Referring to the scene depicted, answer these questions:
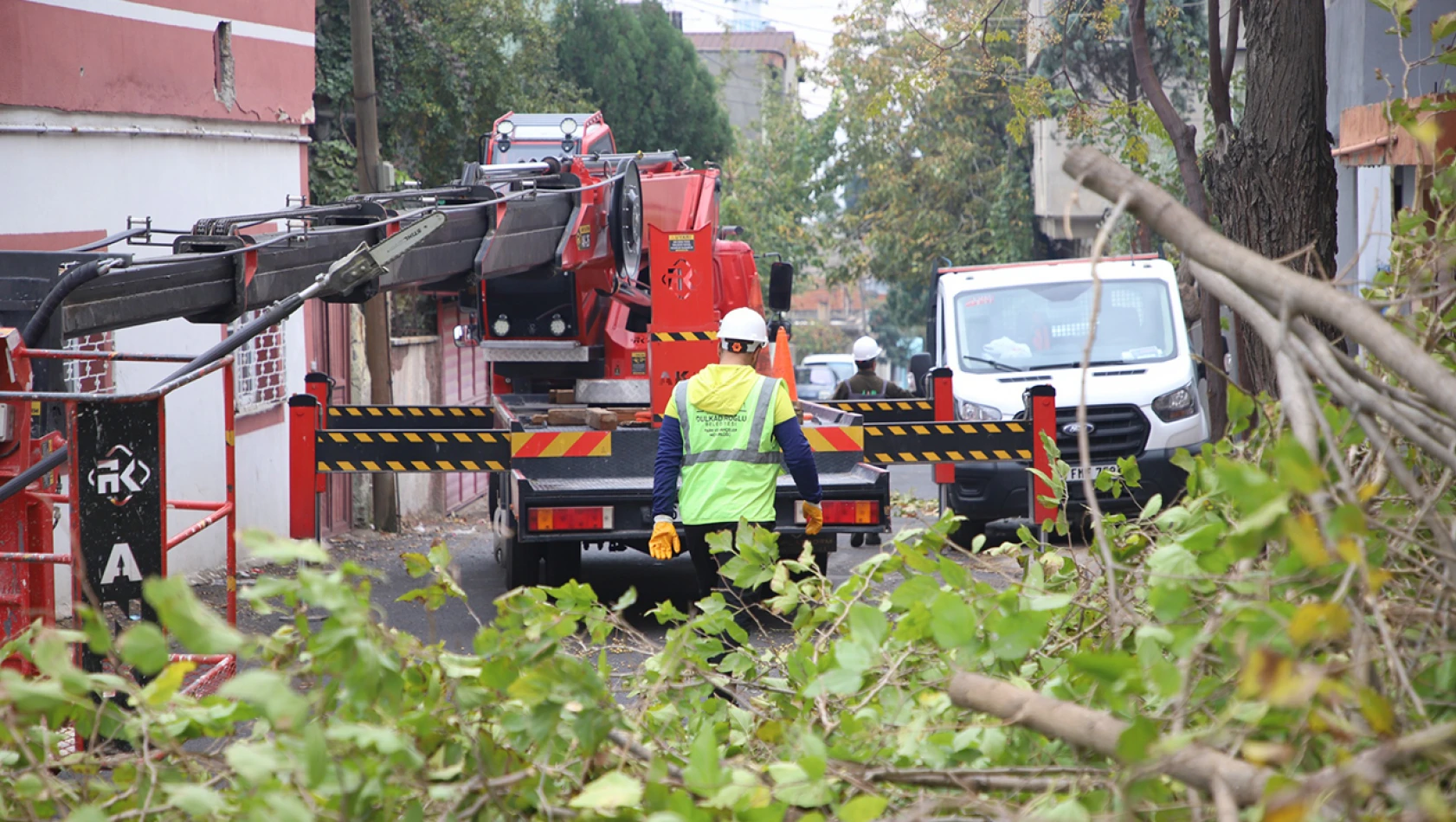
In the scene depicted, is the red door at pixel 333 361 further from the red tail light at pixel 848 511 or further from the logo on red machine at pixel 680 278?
the red tail light at pixel 848 511

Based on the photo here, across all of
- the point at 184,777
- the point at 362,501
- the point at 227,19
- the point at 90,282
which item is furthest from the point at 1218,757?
the point at 362,501

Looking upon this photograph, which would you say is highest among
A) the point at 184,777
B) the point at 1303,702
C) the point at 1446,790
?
the point at 1303,702

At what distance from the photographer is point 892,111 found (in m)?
31.7

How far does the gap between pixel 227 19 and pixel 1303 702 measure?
40.3 ft

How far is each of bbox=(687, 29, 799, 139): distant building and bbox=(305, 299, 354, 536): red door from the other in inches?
Answer: 1348

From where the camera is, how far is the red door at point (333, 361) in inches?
562

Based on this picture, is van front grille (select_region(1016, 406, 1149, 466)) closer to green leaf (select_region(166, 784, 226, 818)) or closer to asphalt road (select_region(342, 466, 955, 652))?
asphalt road (select_region(342, 466, 955, 652))

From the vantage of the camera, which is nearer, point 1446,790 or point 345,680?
point 1446,790

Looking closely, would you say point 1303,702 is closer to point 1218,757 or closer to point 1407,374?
point 1218,757

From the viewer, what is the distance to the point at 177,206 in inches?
457

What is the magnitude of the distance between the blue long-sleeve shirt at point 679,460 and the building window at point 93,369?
499cm

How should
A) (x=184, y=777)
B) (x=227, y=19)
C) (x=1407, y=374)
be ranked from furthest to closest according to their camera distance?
1. (x=227, y=19)
2. (x=184, y=777)
3. (x=1407, y=374)

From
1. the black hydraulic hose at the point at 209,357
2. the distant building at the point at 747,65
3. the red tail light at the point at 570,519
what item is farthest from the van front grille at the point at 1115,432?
the distant building at the point at 747,65

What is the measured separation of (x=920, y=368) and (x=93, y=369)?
6613mm
